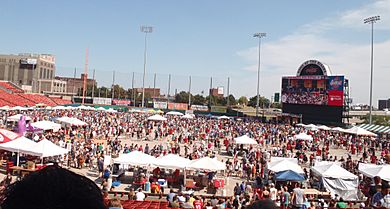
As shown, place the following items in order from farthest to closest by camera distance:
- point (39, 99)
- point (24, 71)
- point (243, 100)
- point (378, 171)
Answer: point (243, 100), point (24, 71), point (39, 99), point (378, 171)

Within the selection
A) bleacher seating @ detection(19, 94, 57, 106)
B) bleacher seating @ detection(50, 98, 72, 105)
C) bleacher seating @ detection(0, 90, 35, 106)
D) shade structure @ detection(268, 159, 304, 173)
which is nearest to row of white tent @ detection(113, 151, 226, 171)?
shade structure @ detection(268, 159, 304, 173)

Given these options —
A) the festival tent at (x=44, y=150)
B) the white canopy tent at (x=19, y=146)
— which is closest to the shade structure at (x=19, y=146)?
the white canopy tent at (x=19, y=146)

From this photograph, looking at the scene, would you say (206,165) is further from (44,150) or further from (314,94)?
(314,94)

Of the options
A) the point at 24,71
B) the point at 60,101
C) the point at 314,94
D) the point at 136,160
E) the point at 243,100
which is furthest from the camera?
the point at 243,100

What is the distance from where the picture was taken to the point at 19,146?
15570 millimetres

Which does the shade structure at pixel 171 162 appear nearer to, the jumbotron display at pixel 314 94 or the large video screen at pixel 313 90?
the jumbotron display at pixel 314 94

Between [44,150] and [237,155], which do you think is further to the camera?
[237,155]

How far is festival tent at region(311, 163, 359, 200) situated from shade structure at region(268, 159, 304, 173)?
106cm

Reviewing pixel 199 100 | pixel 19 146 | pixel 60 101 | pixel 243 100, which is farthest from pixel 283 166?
pixel 243 100

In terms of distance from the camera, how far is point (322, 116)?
5003 cm

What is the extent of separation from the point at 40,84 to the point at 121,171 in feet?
312

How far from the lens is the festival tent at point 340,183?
14328 mm

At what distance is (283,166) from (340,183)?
2462 mm

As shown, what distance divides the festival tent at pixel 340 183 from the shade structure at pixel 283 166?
106 centimetres
